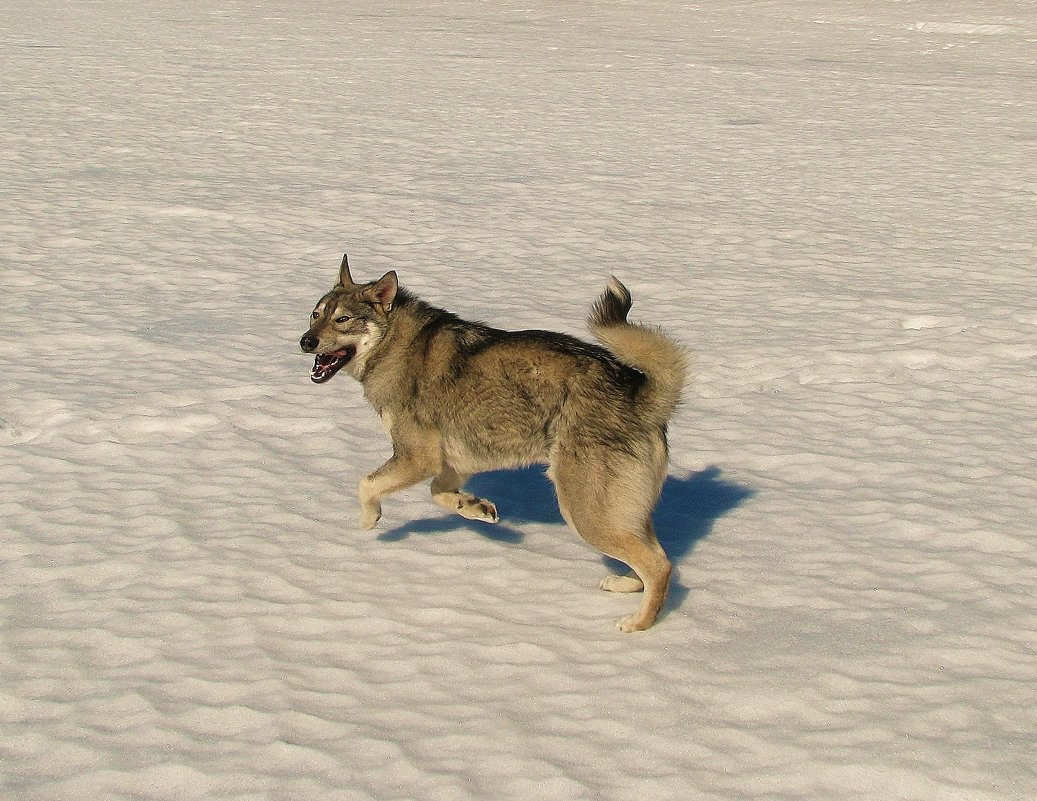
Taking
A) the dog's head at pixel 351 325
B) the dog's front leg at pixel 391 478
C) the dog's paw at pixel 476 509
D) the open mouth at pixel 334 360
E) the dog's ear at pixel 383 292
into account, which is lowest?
the dog's paw at pixel 476 509

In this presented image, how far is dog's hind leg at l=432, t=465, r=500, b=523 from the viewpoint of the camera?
6.55 m

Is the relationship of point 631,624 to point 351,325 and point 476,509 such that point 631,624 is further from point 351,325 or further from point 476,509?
point 351,325

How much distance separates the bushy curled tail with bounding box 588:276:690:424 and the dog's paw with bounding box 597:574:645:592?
36.5 inches

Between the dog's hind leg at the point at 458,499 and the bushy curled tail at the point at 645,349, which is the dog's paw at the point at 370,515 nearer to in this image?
the dog's hind leg at the point at 458,499

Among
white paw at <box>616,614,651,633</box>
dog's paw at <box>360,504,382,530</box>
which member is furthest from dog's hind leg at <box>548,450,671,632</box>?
dog's paw at <box>360,504,382,530</box>

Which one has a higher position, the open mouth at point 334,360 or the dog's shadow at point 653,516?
the open mouth at point 334,360

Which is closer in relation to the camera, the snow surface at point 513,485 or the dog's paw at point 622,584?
the snow surface at point 513,485

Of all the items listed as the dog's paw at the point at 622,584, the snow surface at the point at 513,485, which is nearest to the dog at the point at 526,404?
the dog's paw at the point at 622,584

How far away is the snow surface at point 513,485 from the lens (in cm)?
488

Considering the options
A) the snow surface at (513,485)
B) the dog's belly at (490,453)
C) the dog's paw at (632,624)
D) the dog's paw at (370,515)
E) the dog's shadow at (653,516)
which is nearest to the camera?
the snow surface at (513,485)

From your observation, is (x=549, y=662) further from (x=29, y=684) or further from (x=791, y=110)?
(x=791, y=110)

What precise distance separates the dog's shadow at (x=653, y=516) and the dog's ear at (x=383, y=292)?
1391 millimetres

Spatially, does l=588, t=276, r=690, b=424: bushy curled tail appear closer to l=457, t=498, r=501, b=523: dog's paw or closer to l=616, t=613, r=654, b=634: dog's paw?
l=616, t=613, r=654, b=634: dog's paw

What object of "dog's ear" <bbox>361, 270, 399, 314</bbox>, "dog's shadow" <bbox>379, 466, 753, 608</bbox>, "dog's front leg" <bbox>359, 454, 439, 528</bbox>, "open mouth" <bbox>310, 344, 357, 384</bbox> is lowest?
"dog's shadow" <bbox>379, 466, 753, 608</bbox>
